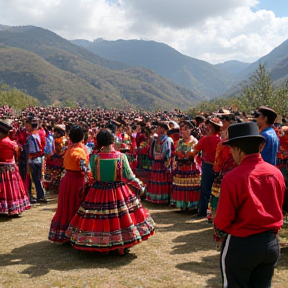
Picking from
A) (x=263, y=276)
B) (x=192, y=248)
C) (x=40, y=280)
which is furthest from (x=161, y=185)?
(x=263, y=276)

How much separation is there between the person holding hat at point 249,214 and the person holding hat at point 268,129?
2.15 metres

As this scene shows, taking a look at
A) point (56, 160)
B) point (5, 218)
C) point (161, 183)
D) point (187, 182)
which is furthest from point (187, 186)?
point (56, 160)

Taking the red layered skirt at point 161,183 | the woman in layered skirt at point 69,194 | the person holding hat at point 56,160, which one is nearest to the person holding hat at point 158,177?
the red layered skirt at point 161,183

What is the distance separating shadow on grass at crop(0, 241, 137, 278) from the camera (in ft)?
15.9

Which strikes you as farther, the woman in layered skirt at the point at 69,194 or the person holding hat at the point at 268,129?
the woman in layered skirt at the point at 69,194

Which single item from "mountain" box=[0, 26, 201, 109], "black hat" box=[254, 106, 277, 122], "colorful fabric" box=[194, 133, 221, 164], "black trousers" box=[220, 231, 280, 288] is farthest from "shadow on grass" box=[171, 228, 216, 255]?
"mountain" box=[0, 26, 201, 109]

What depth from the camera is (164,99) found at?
520ft

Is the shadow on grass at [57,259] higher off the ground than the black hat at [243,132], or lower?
lower

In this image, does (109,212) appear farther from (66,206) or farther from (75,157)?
(75,157)

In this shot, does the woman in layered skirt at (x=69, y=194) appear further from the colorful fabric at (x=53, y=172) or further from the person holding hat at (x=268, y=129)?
the colorful fabric at (x=53, y=172)

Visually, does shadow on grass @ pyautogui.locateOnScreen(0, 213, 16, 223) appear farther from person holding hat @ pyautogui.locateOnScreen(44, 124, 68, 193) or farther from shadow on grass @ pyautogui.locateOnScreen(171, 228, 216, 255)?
shadow on grass @ pyautogui.locateOnScreen(171, 228, 216, 255)

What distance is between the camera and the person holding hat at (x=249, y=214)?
105 inches

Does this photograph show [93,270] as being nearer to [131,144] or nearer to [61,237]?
Result: [61,237]

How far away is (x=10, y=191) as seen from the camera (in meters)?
7.05
